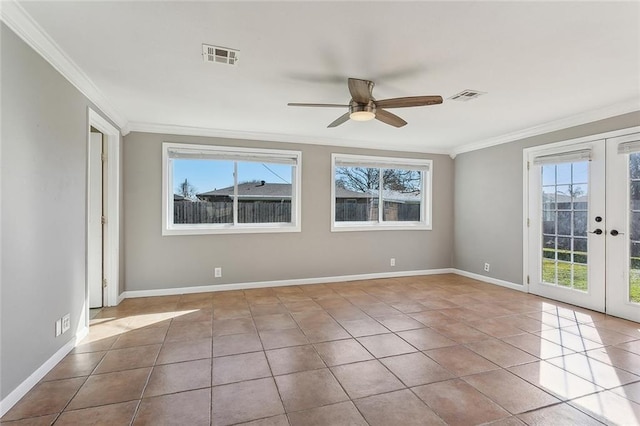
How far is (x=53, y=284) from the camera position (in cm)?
240

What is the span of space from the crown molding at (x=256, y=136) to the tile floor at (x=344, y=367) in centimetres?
230

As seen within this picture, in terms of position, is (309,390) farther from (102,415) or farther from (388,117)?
(388,117)

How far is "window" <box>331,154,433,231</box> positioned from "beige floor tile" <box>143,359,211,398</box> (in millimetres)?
3150

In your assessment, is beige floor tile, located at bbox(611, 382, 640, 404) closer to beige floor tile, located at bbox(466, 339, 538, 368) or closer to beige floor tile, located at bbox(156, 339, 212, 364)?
beige floor tile, located at bbox(466, 339, 538, 368)

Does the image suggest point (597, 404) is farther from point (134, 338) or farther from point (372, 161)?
point (372, 161)

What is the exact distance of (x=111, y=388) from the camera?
2.14 metres

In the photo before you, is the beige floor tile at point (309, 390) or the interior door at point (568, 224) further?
the interior door at point (568, 224)

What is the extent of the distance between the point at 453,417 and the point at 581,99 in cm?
332

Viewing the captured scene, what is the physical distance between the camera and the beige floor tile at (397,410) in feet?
5.95

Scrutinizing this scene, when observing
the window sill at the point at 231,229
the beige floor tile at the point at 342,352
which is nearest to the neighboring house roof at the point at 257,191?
the window sill at the point at 231,229

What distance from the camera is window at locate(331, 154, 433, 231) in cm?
536

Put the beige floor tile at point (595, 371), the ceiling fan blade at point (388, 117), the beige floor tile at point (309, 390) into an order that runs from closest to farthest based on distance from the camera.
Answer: the beige floor tile at point (309, 390)
the beige floor tile at point (595, 371)
the ceiling fan blade at point (388, 117)

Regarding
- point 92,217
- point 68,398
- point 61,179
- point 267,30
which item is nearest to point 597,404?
point 267,30

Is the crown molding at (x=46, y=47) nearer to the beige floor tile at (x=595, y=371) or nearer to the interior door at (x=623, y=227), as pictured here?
the beige floor tile at (x=595, y=371)
